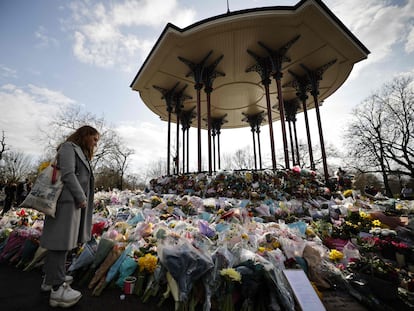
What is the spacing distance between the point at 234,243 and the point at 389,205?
542cm

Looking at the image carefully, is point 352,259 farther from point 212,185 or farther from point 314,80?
point 314,80

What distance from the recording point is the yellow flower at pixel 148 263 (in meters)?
2.09

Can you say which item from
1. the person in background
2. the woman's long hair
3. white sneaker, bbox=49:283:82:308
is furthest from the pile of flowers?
the person in background

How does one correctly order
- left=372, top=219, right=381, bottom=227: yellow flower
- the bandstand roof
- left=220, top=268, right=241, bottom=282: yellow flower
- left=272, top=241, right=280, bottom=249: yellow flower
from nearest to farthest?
left=220, top=268, right=241, bottom=282: yellow flower, left=272, top=241, right=280, bottom=249: yellow flower, left=372, top=219, right=381, bottom=227: yellow flower, the bandstand roof

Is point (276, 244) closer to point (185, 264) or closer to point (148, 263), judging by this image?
point (185, 264)

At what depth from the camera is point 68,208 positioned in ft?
6.01

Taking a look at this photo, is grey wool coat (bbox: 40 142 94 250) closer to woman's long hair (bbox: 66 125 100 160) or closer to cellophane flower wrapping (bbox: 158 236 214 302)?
woman's long hair (bbox: 66 125 100 160)

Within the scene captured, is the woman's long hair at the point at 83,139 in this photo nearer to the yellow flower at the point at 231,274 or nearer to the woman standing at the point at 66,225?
the woman standing at the point at 66,225

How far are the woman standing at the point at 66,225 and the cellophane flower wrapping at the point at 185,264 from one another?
0.87m

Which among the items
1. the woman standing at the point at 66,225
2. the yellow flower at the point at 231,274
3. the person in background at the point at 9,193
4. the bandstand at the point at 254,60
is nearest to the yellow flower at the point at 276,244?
the yellow flower at the point at 231,274

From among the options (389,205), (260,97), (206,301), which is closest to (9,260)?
(206,301)

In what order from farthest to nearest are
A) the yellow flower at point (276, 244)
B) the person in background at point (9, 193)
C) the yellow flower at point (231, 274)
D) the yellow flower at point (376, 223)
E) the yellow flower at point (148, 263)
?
the person in background at point (9, 193)
the yellow flower at point (376, 223)
the yellow flower at point (276, 244)
the yellow flower at point (148, 263)
the yellow flower at point (231, 274)

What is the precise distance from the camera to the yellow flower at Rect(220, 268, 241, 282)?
1.81 meters

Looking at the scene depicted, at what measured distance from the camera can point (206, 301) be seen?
1.80 metres
